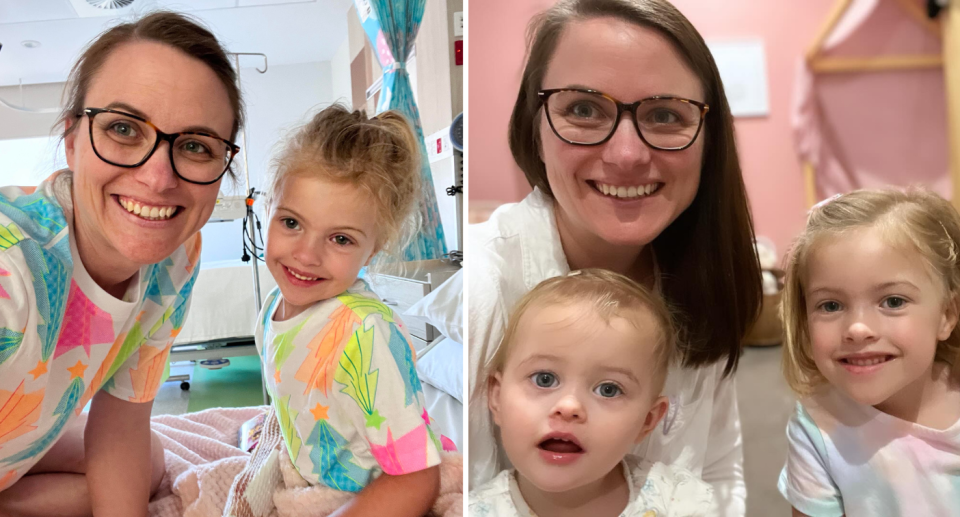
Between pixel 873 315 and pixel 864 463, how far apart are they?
6.5 inches

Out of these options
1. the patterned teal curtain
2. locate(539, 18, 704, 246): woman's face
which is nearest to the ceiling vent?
the patterned teal curtain

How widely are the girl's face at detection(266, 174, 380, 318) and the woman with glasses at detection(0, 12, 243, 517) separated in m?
0.09

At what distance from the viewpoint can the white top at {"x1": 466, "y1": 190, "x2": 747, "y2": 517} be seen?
20.2 inches

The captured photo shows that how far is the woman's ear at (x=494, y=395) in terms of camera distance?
495 millimetres

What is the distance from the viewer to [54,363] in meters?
0.61

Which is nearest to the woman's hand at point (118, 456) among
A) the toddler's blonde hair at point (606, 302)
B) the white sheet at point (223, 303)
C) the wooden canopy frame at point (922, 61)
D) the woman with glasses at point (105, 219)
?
the woman with glasses at point (105, 219)

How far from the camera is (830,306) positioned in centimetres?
50

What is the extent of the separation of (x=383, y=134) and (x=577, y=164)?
0.93 ft

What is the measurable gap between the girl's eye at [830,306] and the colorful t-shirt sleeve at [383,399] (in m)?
0.43

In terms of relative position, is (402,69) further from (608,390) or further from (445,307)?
(608,390)

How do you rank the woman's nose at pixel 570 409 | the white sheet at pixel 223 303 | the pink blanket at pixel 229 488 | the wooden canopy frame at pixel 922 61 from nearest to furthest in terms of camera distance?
the woman's nose at pixel 570 409 < the wooden canopy frame at pixel 922 61 < the pink blanket at pixel 229 488 < the white sheet at pixel 223 303

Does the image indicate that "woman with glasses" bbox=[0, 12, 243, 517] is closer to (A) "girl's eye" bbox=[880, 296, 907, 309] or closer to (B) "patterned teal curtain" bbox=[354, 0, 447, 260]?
(B) "patterned teal curtain" bbox=[354, 0, 447, 260]

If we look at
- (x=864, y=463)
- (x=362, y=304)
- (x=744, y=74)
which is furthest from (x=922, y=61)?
(x=362, y=304)

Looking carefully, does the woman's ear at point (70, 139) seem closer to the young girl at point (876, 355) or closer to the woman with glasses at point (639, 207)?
the woman with glasses at point (639, 207)
